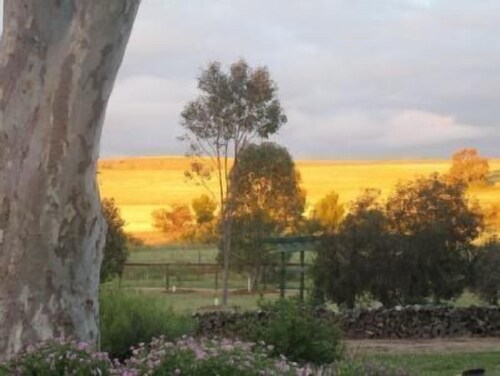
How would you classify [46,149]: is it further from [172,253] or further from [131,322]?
[172,253]

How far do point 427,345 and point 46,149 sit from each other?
46.7 ft

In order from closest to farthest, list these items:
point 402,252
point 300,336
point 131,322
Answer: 1. point 300,336
2. point 131,322
3. point 402,252

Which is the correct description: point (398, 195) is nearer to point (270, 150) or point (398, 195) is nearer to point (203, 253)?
point (270, 150)

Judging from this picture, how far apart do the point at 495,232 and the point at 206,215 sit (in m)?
33.2

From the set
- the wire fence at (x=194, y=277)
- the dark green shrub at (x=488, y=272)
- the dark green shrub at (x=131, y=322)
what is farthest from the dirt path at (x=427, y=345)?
the wire fence at (x=194, y=277)

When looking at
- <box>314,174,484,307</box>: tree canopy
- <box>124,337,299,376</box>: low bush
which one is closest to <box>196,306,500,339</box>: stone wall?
<box>314,174,484,307</box>: tree canopy

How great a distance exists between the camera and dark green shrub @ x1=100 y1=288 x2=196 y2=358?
1247cm

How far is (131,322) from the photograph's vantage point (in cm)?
1278

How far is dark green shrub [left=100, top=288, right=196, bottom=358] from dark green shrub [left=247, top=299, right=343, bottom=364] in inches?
47.8

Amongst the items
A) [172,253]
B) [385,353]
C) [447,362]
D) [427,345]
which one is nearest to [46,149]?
[447,362]

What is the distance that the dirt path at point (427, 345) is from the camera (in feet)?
63.9

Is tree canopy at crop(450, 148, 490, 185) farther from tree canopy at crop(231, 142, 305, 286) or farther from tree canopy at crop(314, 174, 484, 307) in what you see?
tree canopy at crop(314, 174, 484, 307)

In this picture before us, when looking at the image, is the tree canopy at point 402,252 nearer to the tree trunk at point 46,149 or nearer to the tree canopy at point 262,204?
the tree canopy at point 262,204

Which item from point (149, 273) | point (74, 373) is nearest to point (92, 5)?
point (74, 373)
